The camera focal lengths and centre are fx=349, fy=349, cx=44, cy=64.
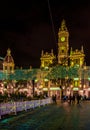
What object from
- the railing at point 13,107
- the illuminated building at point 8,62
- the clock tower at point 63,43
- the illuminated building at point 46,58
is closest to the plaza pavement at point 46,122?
the railing at point 13,107

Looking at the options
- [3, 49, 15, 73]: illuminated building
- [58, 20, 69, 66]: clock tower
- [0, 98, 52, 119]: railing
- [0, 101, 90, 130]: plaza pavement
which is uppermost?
[58, 20, 69, 66]: clock tower

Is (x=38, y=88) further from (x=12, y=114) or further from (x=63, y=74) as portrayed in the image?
(x=12, y=114)

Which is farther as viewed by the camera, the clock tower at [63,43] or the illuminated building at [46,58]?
the illuminated building at [46,58]

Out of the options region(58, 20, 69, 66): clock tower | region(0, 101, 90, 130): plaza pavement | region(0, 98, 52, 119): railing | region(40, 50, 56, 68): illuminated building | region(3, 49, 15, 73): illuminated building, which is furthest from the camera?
region(3, 49, 15, 73): illuminated building

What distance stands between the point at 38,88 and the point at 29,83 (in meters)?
4.55

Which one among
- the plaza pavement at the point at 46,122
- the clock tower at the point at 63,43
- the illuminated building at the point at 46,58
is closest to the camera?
the plaza pavement at the point at 46,122

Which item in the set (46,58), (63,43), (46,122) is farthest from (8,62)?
(46,122)

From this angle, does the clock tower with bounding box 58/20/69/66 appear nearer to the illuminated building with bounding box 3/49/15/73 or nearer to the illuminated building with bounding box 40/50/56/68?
the illuminated building with bounding box 40/50/56/68

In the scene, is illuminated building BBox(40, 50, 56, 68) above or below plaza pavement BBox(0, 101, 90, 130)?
above

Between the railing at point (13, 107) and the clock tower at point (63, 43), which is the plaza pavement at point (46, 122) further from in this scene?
the clock tower at point (63, 43)

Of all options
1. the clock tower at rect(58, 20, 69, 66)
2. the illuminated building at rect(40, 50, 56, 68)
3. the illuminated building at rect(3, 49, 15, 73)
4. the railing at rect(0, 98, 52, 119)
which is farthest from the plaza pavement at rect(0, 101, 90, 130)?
the illuminated building at rect(3, 49, 15, 73)

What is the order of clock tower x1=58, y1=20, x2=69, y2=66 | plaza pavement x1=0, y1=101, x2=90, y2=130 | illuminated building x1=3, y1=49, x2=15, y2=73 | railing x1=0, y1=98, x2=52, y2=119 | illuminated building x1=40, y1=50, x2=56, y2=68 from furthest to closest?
illuminated building x1=3, y1=49, x2=15, y2=73 → illuminated building x1=40, y1=50, x2=56, y2=68 → clock tower x1=58, y1=20, x2=69, y2=66 → railing x1=0, y1=98, x2=52, y2=119 → plaza pavement x1=0, y1=101, x2=90, y2=130

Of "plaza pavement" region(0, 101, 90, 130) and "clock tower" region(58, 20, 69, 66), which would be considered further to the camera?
"clock tower" region(58, 20, 69, 66)

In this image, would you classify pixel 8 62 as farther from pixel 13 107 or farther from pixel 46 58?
pixel 13 107
